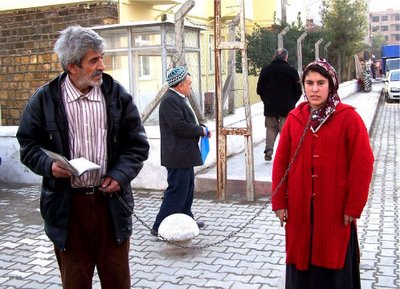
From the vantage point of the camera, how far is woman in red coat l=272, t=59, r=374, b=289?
11.0ft

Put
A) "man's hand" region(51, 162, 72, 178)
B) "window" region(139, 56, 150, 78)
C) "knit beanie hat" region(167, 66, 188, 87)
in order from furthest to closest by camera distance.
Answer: "window" region(139, 56, 150, 78)
"knit beanie hat" region(167, 66, 188, 87)
"man's hand" region(51, 162, 72, 178)

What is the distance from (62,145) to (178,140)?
270cm

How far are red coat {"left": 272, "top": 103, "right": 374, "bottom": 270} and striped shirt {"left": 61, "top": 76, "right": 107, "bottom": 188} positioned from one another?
1214 millimetres

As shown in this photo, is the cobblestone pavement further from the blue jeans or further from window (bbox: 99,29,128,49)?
window (bbox: 99,29,128,49)

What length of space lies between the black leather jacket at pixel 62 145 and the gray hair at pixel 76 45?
0.63 feet

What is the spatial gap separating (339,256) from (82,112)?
1.74 m

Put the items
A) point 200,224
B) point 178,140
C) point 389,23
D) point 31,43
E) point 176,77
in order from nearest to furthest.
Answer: point 176,77, point 178,140, point 200,224, point 31,43, point 389,23

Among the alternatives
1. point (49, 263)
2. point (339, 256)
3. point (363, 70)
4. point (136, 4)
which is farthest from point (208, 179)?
point (363, 70)

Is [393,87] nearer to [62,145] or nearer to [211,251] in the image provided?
[211,251]

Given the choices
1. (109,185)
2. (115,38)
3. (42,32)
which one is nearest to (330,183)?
(109,185)

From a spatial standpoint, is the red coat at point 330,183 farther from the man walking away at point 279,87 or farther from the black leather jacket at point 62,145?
the man walking away at point 279,87

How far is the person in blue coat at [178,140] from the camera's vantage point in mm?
5656

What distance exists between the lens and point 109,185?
3.12 m

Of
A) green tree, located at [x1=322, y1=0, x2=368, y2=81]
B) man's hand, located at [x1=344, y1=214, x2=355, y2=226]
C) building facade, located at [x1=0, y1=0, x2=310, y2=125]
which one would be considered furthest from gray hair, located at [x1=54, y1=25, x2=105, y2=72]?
green tree, located at [x1=322, y1=0, x2=368, y2=81]
